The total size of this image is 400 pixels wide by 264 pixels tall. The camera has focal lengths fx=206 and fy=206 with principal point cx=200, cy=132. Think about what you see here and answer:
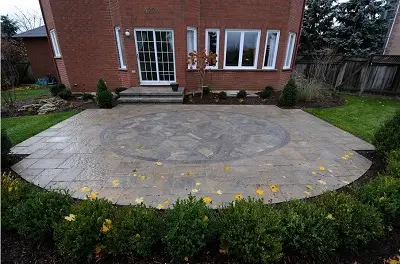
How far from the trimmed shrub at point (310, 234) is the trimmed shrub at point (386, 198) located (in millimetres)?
695

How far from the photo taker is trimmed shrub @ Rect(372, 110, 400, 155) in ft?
11.4

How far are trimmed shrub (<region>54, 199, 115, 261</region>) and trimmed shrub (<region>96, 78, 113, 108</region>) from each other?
6.10 metres

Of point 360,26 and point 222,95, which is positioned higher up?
point 360,26

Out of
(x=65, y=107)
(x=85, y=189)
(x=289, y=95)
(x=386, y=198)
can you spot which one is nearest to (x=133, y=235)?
(x=85, y=189)

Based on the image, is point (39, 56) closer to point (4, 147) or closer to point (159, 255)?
point (4, 147)

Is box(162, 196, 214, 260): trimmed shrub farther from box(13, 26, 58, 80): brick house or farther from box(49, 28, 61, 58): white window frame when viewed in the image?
box(13, 26, 58, 80): brick house

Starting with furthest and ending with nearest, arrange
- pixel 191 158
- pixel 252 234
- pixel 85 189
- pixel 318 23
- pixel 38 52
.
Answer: pixel 318 23
pixel 38 52
pixel 191 158
pixel 85 189
pixel 252 234

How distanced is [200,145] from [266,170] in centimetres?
152

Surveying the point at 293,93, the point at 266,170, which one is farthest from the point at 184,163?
the point at 293,93

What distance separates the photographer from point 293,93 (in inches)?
292

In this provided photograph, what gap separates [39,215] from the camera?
6.45 ft

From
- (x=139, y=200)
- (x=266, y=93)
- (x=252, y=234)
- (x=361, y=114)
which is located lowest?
(x=361, y=114)

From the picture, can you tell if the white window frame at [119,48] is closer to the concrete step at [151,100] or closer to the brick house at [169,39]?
the brick house at [169,39]

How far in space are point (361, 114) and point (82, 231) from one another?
842cm
